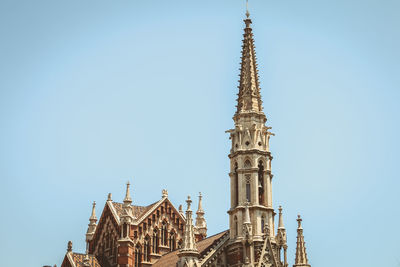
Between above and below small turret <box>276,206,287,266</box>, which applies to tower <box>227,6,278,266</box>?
above

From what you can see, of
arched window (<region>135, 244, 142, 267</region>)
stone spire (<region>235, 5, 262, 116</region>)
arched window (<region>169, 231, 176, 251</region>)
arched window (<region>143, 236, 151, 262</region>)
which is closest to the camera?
stone spire (<region>235, 5, 262, 116</region>)

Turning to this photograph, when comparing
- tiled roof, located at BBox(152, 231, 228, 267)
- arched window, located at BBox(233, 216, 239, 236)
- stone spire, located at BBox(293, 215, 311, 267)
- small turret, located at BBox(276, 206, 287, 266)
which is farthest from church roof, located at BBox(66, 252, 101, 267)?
stone spire, located at BBox(293, 215, 311, 267)

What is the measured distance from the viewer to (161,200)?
205 ft

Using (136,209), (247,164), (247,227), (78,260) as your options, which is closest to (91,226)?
(136,209)

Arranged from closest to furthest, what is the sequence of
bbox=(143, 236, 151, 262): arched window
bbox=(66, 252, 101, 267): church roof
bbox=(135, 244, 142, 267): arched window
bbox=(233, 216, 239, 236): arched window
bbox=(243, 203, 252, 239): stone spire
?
1. bbox=(243, 203, 252, 239): stone spire
2. bbox=(233, 216, 239, 236): arched window
3. bbox=(66, 252, 101, 267): church roof
4. bbox=(135, 244, 142, 267): arched window
5. bbox=(143, 236, 151, 262): arched window

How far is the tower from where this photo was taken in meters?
47.9

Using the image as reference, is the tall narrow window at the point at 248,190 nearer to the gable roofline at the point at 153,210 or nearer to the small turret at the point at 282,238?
the small turret at the point at 282,238

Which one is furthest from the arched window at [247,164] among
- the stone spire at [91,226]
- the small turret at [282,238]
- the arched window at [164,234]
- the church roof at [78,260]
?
the stone spire at [91,226]

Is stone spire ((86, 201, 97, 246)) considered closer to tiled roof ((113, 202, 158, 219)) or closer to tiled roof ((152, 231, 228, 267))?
tiled roof ((113, 202, 158, 219))

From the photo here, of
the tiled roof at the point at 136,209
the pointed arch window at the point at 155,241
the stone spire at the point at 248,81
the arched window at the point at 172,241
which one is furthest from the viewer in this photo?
the arched window at the point at 172,241

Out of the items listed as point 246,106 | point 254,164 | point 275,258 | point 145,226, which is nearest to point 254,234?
point 275,258

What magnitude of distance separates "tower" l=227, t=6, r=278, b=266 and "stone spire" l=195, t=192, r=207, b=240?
651 inches

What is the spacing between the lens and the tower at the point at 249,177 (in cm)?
4791

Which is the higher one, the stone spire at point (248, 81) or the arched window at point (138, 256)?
the stone spire at point (248, 81)
